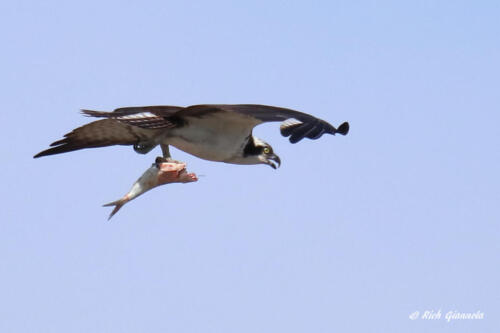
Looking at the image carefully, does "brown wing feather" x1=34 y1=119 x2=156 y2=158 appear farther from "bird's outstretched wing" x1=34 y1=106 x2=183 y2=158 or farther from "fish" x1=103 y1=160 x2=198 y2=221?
"fish" x1=103 y1=160 x2=198 y2=221

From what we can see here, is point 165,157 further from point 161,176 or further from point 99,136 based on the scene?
point 99,136

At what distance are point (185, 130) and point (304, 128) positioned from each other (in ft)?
5.78

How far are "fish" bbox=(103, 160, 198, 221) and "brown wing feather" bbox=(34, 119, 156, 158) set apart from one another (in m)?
1.00

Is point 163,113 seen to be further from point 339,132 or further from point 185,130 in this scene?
point 339,132

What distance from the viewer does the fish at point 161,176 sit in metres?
19.9

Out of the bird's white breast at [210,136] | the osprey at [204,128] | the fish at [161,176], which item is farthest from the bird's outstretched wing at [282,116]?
the fish at [161,176]

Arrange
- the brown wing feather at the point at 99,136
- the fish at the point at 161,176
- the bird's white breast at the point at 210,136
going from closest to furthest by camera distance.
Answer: the fish at the point at 161,176
the bird's white breast at the point at 210,136
the brown wing feather at the point at 99,136

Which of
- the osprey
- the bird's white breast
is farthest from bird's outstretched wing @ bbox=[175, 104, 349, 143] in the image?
the bird's white breast

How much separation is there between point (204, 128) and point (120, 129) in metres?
1.38

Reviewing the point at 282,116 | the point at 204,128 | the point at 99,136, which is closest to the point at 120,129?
the point at 99,136

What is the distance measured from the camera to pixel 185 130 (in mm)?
20906

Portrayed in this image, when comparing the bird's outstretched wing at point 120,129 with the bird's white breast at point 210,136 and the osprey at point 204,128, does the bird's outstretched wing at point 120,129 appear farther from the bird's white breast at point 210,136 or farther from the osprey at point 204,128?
the bird's white breast at point 210,136

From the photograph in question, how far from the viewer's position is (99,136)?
2202 centimetres

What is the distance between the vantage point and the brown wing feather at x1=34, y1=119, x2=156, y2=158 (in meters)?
21.3
